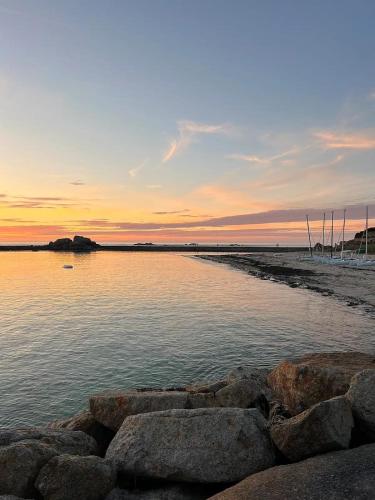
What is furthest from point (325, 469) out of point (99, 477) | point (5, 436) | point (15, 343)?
point (15, 343)

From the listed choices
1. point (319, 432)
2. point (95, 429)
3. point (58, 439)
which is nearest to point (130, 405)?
point (95, 429)

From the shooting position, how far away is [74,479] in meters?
6.98

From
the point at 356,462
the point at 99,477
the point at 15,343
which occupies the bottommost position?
the point at 15,343

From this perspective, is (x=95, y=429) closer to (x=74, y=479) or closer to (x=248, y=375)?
(x=74, y=479)

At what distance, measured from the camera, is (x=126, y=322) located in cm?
3016

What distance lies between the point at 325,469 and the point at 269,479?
3.01 feet

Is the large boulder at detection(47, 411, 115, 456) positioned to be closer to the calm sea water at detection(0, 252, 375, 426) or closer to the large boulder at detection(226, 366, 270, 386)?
the calm sea water at detection(0, 252, 375, 426)

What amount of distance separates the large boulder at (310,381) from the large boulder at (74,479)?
460 centimetres

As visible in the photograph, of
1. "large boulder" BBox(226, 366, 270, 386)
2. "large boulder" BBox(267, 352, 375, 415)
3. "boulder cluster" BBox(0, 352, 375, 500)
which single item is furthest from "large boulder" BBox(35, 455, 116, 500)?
"large boulder" BBox(226, 366, 270, 386)

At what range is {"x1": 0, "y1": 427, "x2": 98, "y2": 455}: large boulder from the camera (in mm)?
8500

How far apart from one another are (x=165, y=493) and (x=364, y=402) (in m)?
4.00

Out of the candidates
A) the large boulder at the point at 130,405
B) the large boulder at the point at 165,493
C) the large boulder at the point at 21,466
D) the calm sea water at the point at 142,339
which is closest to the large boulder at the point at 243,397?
the large boulder at the point at 130,405

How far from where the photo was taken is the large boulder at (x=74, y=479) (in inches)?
273

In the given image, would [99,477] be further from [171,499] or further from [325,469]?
[325,469]
